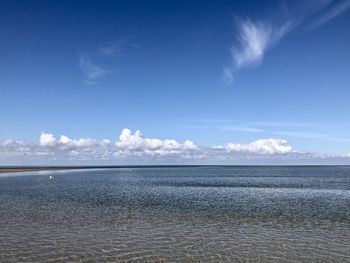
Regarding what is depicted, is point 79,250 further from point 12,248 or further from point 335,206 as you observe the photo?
point 335,206

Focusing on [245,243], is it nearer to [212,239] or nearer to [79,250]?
[212,239]

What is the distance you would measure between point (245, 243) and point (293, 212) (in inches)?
746

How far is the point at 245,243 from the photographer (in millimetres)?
25359

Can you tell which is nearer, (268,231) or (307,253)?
(307,253)

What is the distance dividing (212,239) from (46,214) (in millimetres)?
21220

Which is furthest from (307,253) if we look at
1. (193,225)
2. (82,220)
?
(82,220)

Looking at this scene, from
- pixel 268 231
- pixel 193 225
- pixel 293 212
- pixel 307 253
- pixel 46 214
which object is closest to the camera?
pixel 307 253

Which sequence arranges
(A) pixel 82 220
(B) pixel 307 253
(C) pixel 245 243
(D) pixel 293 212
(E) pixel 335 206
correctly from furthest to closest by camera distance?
(E) pixel 335 206 < (D) pixel 293 212 < (A) pixel 82 220 < (C) pixel 245 243 < (B) pixel 307 253

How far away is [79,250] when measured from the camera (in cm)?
2302

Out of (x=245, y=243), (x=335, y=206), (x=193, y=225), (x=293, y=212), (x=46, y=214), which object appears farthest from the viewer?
(x=335, y=206)

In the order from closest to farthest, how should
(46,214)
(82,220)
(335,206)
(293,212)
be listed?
(82,220) → (46,214) → (293,212) → (335,206)

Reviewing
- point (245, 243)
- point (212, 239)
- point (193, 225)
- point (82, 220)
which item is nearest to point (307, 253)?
point (245, 243)

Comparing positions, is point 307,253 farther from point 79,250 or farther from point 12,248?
point 12,248

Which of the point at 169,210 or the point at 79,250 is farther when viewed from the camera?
the point at 169,210
